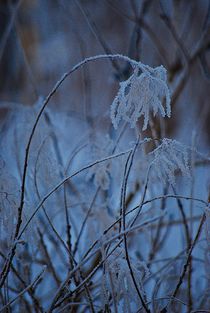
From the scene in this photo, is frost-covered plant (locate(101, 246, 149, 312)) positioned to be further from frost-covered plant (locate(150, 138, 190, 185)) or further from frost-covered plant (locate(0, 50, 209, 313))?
frost-covered plant (locate(150, 138, 190, 185))

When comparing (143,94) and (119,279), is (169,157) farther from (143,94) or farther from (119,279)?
(119,279)

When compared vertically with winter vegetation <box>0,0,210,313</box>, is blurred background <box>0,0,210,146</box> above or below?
above

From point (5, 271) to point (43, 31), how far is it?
476cm

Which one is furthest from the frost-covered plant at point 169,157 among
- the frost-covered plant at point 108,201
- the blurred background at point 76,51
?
the blurred background at point 76,51

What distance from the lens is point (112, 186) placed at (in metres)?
1.56

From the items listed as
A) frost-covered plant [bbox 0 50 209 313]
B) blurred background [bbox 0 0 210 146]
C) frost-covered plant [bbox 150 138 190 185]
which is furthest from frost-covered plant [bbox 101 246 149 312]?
blurred background [bbox 0 0 210 146]

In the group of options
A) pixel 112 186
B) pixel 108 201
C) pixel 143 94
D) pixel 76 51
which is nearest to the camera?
pixel 143 94

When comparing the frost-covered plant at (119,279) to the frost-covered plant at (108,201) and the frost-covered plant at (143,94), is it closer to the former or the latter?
the frost-covered plant at (108,201)

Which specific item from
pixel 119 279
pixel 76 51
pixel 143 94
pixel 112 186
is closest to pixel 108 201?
pixel 112 186

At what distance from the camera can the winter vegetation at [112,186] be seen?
2.65 feet

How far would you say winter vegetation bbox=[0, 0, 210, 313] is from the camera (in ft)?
2.65

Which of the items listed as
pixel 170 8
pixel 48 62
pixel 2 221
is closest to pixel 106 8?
pixel 48 62

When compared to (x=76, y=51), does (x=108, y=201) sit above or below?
below

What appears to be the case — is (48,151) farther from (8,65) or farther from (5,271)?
(8,65)
